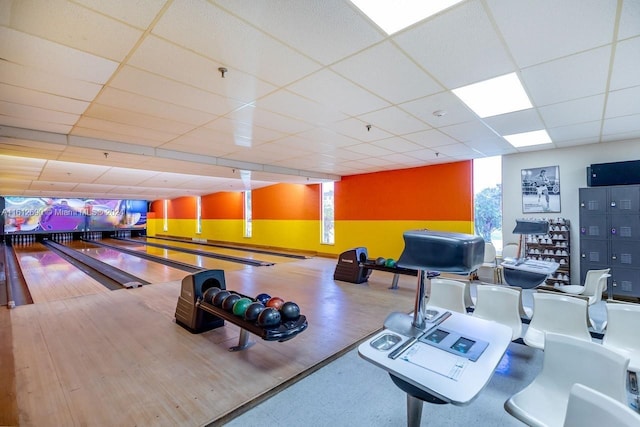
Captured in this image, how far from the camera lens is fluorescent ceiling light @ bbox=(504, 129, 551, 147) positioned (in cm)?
434

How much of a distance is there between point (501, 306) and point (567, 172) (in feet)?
13.0

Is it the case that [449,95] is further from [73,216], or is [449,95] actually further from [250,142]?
[73,216]

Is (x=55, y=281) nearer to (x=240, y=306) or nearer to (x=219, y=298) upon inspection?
(x=219, y=298)

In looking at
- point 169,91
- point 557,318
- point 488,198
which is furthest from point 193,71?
point 488,198

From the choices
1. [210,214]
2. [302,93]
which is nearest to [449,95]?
[302,93]

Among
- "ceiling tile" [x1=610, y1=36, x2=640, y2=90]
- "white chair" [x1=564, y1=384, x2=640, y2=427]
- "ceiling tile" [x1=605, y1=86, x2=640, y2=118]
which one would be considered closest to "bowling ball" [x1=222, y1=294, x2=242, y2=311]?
"white chair" [x1=564, y1=384, x2=640, y2=427]

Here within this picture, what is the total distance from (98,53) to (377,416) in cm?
313

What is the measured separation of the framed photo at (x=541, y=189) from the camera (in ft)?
17.6

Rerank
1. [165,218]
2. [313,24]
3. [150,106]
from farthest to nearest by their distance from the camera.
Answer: [165,218], [150,106], [313,24]

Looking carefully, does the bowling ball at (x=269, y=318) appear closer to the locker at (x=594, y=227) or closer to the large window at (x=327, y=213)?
the locker at (x=594, y=227)

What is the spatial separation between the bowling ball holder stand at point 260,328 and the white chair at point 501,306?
1.68 metres

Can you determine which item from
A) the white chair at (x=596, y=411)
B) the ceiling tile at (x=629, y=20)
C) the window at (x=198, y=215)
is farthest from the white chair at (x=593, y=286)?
the window at (x=198, y=215)

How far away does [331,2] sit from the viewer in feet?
5.44

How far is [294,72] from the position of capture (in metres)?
2.46
